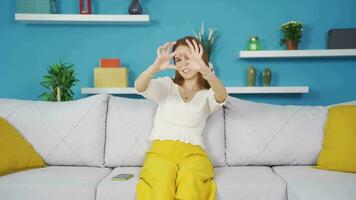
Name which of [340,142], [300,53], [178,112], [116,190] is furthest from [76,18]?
[340,142]

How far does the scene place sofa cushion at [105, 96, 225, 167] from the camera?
2174 mm

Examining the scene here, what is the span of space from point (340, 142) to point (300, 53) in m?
1.07

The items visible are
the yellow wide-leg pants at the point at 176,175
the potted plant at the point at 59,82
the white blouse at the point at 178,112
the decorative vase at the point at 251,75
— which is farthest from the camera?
the decorative vase at the point at 251,75

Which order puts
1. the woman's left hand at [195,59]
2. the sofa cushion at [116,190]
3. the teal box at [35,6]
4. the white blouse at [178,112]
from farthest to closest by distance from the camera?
1. the teal box at [35,6]
2. the white blouse at [178,112]
3. the woman's left hand at [195,59]
4. the sofa cushion at [116,190]

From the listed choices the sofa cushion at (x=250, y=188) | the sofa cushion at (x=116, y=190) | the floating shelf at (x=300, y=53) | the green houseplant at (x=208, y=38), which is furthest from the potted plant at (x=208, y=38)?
the sofa cushion at (x=116, y=190)

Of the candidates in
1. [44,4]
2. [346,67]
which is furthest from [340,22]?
[44,4]

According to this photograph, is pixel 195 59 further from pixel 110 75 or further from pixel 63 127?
pixel 110 75

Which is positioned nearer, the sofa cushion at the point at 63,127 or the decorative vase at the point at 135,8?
the sofa cushion at the point at 63,127

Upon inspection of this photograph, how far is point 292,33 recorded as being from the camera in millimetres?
2941

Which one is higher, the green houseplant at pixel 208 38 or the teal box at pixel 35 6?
the teal box at pixel 35 6

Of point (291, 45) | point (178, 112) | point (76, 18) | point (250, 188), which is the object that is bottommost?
point (250, 188)

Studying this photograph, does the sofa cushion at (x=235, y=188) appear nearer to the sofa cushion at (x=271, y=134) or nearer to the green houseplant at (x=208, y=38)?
the sofa cushion at (x=271, y=134)

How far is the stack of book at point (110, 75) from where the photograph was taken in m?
2.92

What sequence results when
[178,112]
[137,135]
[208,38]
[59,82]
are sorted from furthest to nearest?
[208,38], [59,82], [137,135], [178,112]
